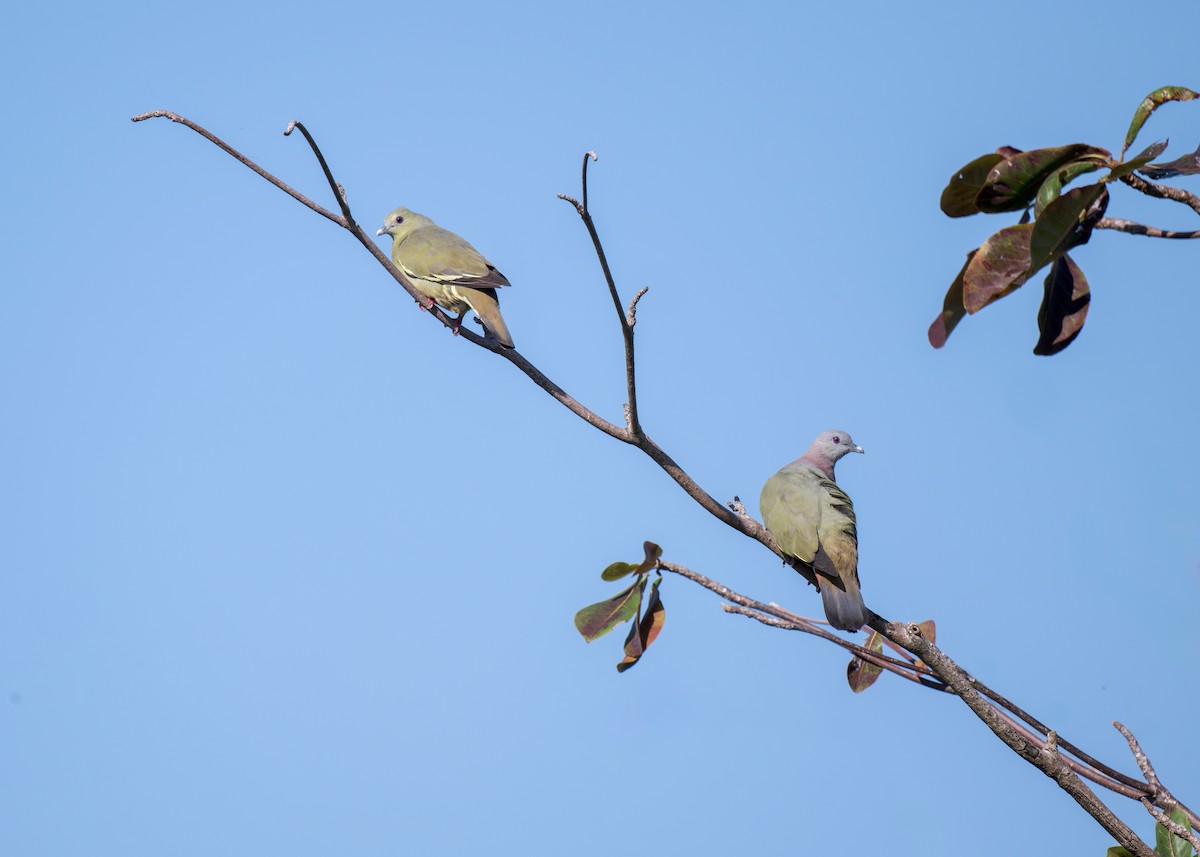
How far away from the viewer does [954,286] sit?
217cm

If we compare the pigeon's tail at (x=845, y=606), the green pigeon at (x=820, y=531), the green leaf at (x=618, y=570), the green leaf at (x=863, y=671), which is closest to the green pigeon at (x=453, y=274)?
the green pigeon at (x=820, y=531)

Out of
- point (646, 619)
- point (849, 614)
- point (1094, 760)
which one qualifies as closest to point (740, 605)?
point (646, 619)

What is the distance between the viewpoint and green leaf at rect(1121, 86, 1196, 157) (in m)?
2.07

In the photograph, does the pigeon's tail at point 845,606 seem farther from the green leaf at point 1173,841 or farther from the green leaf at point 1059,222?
the green leaf at point 1059,222

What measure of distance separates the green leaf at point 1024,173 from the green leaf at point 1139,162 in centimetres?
9

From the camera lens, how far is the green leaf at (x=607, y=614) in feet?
9.46

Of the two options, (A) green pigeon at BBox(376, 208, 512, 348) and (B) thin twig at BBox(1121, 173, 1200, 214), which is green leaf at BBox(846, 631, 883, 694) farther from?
(A) green pigeon at BBox(376, 208, 512, 348)

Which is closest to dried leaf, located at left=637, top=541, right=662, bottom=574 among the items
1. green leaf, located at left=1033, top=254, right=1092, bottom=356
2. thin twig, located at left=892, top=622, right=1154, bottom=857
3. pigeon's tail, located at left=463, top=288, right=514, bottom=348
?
thin twig, located at left=892, top=622, right=1154, bottom=857

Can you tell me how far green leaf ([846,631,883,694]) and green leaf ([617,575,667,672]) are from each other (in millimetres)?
767

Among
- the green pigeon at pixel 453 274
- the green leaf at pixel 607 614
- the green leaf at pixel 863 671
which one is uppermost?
the green pigeon at pixel 453 274

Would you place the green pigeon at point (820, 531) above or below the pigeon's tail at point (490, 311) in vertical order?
below

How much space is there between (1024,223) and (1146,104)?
1.02 ft

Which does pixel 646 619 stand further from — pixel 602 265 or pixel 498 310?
pixel 498 310

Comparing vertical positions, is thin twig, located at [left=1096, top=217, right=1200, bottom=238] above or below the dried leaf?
above
